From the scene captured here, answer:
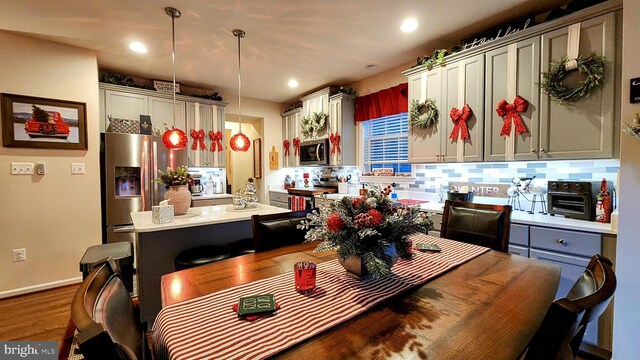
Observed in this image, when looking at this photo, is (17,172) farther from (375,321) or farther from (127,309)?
(375,321)

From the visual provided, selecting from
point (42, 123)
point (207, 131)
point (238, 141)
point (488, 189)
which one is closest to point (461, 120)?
point (488, 189)

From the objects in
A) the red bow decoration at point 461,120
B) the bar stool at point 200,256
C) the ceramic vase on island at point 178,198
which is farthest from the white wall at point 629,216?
the ceramic vase on island at point 178,198

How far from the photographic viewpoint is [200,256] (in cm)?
205

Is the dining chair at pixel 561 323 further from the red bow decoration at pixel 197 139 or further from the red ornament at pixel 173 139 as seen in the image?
the red bow decoration at pixel 197 139

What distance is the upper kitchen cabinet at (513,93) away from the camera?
7.23ft

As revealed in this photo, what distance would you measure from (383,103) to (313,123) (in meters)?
1.24

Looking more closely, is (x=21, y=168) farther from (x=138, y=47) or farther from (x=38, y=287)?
(x=138, y=47)

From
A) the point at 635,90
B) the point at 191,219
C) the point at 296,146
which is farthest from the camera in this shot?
the point at 296,146

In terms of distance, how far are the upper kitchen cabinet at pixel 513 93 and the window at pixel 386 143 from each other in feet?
3.66

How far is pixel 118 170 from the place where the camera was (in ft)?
10.9

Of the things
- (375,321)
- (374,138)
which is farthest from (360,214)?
(374,138)

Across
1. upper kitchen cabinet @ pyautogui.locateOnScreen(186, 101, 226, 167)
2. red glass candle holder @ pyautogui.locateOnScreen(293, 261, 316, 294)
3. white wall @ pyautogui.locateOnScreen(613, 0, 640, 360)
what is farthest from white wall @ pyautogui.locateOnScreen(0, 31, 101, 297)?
white wall @ pyautogui.locateOnScreen(613, 0, 640, 360)

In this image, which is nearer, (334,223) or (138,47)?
(334,223)

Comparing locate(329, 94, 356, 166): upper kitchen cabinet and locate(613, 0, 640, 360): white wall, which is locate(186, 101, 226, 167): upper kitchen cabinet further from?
locate(613, 0, 640, 360): white wall
